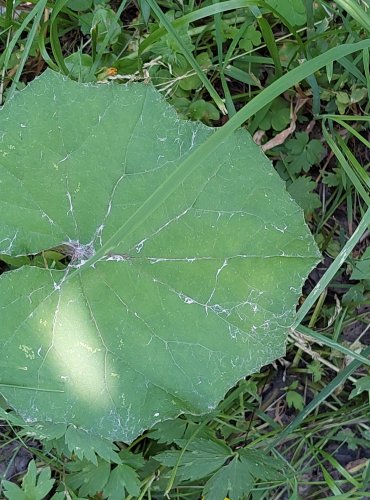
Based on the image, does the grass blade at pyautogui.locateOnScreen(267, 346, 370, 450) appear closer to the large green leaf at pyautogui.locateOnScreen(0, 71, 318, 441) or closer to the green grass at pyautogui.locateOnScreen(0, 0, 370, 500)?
the green grass at pyautogui.locateOnScreen(0, 0, 370, 500)

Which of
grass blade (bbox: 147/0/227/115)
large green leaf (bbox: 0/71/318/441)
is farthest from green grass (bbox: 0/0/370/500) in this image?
large green leaf (bbox: 0/71/318/441)

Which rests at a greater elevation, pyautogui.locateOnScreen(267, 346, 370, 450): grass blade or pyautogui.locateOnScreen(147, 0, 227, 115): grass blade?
pyautogui.locateOnScreen(147, 0, 227, 115): grass blade

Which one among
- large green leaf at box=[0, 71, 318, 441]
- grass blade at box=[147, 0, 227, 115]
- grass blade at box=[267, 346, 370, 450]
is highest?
grass blade at box=[147, 0, 227, 115]

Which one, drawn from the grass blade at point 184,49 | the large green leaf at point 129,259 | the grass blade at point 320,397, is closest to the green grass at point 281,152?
the grass blade at point 320,397

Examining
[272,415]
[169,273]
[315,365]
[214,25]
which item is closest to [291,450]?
[272,415]

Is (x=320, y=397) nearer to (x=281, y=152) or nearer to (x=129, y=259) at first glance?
(x=129, y=259)

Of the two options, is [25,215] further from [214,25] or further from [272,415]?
[272,415]

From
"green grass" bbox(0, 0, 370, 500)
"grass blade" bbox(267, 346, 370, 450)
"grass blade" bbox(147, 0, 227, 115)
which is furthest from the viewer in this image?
"green grass" bbox(0, 0, 370, 500)

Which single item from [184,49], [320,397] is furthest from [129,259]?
[320,397]
